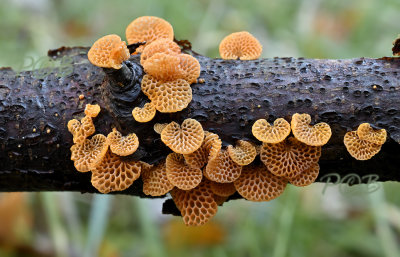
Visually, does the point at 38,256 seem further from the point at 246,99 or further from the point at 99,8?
the point at 99,8

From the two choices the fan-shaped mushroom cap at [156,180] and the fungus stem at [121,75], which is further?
the fan-shaped mushroom cap at [156,180]

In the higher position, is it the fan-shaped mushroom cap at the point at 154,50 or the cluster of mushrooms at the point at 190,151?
the fan-shaped mushroom cap at the point at 154,50

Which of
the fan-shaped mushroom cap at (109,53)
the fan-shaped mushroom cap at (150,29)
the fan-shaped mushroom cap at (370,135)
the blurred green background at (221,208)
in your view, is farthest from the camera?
the blurred green background at (221,208)

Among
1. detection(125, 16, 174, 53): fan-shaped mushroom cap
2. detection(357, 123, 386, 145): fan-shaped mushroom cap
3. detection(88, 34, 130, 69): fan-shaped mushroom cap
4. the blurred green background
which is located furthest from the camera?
the blurred green background

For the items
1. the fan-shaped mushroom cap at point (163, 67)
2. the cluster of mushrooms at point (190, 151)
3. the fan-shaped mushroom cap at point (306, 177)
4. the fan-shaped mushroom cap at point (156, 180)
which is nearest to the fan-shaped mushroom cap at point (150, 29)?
the cluster of mushrooms at point (190, 151)

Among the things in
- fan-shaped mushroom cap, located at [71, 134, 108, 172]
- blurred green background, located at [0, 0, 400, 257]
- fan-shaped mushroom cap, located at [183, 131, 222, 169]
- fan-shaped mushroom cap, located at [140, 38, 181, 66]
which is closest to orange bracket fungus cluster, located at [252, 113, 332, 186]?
fan-shaped mushroom cap, located at [183, 131, 222, 169]

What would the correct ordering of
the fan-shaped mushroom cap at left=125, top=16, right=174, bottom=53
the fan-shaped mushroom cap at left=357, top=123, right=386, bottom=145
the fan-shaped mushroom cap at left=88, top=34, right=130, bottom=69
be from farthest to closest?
the fan-shaped mushroom cap at left=125, top=16, right=174, bottom=53, the fan-shaped mushroom cap at left=357, top=123, right=386, bottom=145, the fan-shaped mushroom cap at left=88, top=34, right=130, bottom=69

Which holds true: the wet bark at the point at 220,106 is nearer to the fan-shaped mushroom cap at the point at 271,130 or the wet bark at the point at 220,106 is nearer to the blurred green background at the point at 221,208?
the fan-shaped mushroom cap at the point at 271,130

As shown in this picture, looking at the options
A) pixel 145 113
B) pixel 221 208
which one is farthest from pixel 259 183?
pixel 221 208

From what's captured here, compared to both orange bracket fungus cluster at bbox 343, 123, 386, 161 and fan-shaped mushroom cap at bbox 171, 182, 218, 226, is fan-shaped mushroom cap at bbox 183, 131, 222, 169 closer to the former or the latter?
fan-shaped mushroom cap at bbox 171, 182, 218, 226
